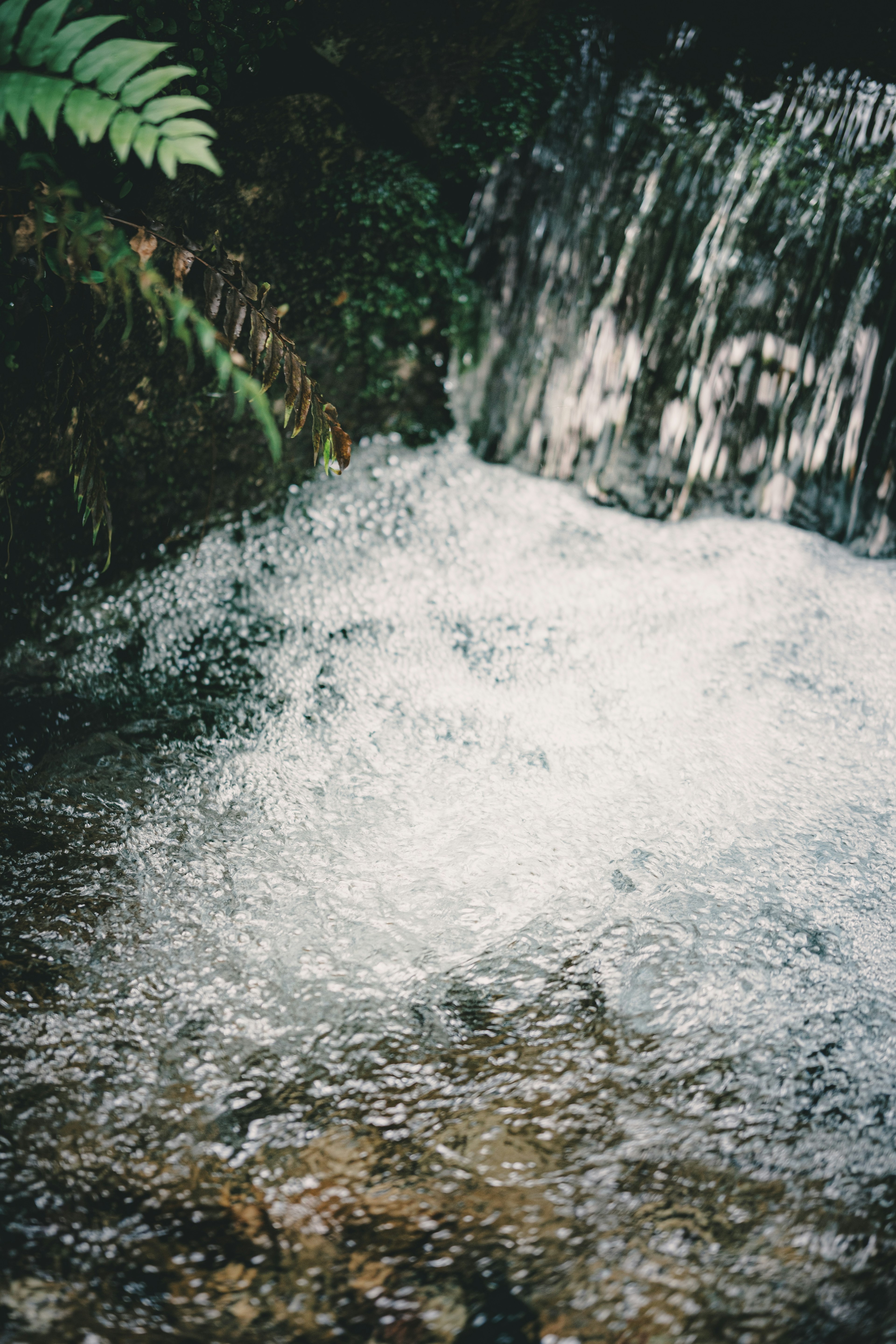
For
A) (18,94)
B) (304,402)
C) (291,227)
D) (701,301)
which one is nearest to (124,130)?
(18,94)

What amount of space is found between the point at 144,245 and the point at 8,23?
0.57 meters

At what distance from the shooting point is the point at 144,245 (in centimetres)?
191

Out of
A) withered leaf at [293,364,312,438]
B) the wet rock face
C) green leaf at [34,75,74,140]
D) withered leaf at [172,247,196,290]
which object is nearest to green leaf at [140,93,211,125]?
green leaf at [34,75,74,140]

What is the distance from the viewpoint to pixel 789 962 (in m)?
1.67

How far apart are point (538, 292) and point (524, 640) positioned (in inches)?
53.7

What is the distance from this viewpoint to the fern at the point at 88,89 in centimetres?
132

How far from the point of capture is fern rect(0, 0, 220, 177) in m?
1.32

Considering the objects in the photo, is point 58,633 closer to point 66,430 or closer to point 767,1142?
point 66,430

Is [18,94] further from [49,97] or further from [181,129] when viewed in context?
[181,129]

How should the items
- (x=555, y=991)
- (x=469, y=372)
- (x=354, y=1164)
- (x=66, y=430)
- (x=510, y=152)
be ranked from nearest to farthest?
(x=354, y=1164), (x=555, y=991), (x=66, y=430), (x=510, y=152), (x=469, y=372)

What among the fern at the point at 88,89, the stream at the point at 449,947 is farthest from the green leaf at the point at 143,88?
the stream at the point at 449,947

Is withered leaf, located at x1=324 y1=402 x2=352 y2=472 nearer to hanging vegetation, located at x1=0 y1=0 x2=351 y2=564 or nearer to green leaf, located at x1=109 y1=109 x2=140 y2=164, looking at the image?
hanging vegetation, located at x1=0 y1=0 x2=351 y2=564

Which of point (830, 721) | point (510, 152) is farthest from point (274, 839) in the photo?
point (510, 152)

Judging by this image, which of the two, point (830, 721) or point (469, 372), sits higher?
point (469, 372)
